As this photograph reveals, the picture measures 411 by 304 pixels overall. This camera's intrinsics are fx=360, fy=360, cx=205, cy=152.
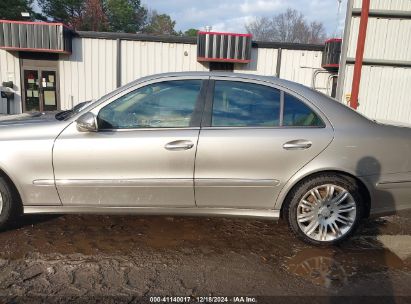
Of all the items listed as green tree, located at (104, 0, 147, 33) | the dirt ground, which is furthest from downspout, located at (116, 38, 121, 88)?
green tree, located at (104, 0, 147, 33)

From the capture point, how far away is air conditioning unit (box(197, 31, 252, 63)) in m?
14.1

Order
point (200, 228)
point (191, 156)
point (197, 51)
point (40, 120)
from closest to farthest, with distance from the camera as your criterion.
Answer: point (191, 156) → point (40, 120) → point (200, 228) → point (197, 51)

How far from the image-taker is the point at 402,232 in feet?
13.1

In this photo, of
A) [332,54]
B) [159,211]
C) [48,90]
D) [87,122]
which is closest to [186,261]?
[159,211]

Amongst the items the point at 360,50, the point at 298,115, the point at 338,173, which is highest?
the point at 360,50

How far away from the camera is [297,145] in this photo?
3.27 metres

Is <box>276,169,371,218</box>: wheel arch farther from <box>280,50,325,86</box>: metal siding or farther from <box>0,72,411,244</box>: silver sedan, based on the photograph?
<box>280,50,325,86</box>: metal siding

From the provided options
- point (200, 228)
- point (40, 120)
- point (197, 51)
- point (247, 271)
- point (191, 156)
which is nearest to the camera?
point (247, 271)

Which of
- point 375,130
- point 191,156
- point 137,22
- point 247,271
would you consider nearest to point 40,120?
point 191,156

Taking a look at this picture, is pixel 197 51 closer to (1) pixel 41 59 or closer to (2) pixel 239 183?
(1) pixel 41 59

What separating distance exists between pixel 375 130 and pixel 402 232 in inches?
54.5

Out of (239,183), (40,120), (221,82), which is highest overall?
(221,82)

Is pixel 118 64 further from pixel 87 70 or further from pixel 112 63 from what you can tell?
pixel 87 70

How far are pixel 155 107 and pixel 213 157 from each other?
2.41 ft
